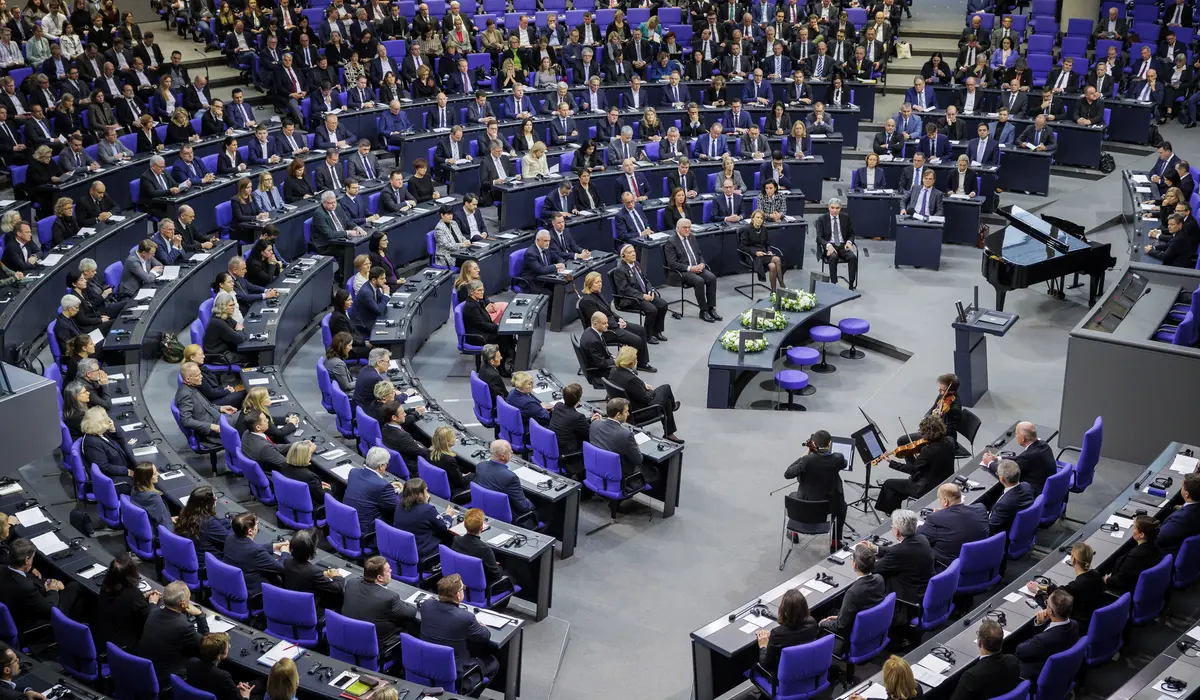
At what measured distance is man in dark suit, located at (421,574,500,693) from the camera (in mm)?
9281

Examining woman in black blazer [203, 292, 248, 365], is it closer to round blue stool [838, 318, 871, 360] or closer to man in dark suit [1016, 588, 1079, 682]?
round blue stool [838, 318, 871, 360]

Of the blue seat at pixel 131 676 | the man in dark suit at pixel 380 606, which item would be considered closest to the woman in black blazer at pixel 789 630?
the man in dark suit at pixel 380 606

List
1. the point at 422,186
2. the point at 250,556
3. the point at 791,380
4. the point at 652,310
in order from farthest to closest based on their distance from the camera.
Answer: the point at 422,186
the point at 652,310
the point at 791,380
the point at 250,556

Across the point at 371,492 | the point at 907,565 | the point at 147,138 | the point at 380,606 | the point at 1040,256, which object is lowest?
the point at 907,565

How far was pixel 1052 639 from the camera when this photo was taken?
30.5ft

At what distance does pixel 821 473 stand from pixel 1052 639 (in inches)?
114

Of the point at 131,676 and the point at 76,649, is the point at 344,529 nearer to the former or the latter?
the point at 76,649

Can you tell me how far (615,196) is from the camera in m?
20.9

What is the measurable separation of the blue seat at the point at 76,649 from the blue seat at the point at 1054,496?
8245mm

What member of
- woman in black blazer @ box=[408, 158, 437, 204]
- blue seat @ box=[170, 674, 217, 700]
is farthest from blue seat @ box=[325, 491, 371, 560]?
woman in black blazer @ box=[408, 158, 437, 204]

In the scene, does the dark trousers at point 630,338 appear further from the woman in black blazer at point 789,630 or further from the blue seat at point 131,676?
the blue seat at point 131,676

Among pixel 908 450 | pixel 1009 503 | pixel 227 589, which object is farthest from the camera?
pixel 908 450

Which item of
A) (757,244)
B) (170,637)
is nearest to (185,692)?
(170,637)

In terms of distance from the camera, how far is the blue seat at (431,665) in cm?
903
